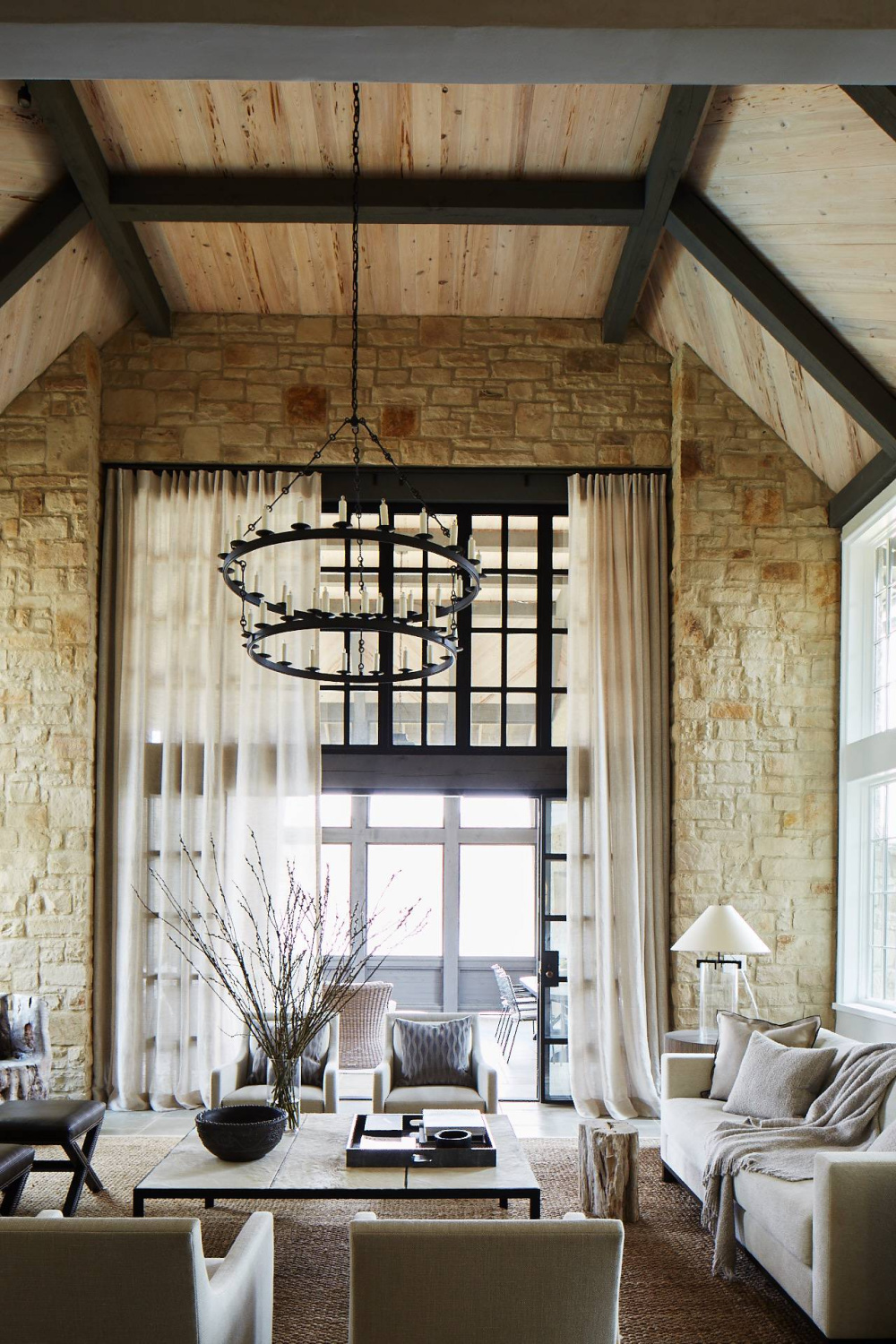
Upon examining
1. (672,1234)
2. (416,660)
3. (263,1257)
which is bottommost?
(672,1234)

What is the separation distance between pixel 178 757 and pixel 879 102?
5.28 metres

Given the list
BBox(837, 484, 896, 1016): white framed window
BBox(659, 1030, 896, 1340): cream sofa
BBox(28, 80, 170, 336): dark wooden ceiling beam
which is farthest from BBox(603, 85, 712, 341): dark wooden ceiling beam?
BBox(659, 1030, 896, 1340): cream sofa

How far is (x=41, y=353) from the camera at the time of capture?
23.8 ft

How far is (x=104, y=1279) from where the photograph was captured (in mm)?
2682

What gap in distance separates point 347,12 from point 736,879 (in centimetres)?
556

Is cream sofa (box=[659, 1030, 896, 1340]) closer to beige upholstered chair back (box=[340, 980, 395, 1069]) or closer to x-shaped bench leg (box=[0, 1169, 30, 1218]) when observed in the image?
x-shaped bench leg (box=[0, 1169, 30, 1218])

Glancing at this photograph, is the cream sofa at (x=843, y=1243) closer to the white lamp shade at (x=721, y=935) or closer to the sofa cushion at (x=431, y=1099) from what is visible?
the sofa cushion at (x=431, y=1099)

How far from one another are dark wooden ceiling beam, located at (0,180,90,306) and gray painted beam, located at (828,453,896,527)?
177 inches

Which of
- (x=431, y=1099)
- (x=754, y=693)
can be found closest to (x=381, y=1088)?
(x=431, y=1099)

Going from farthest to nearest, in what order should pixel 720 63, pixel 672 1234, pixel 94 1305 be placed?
pixel 672 1234
pixel 720 63
pixel 94 1305

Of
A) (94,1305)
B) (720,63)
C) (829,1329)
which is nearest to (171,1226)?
(94,1305)

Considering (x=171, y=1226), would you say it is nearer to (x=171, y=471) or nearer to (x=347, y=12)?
(x=347, y=12)

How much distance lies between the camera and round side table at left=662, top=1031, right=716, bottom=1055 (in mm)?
6242

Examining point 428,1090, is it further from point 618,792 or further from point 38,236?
point 38,236
